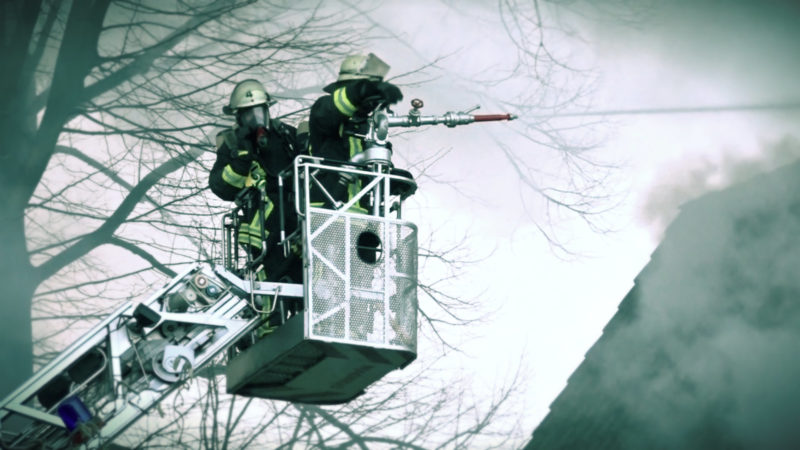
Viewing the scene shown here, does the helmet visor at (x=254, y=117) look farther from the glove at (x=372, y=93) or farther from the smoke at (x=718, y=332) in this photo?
the smoke at (x=718, y=332)

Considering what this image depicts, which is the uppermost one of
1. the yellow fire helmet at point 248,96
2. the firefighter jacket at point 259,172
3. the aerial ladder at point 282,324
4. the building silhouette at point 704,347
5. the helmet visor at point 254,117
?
the building silhouette at point 704,347

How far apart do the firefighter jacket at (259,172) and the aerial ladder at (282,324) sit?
1.22ft

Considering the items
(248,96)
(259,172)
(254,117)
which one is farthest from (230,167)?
(248,96)

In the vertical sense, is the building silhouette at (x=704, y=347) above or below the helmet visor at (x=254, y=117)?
above

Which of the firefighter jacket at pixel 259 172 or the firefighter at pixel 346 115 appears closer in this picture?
the firefighter at pixel 346 115

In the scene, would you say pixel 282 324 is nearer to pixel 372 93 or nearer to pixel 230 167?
pixel 230 167

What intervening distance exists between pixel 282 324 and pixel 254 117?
186cm

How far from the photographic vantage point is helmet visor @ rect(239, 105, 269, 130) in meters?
12.4

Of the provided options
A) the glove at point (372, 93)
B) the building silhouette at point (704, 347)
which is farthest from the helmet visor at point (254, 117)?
the building silhouette at point (704, 347)

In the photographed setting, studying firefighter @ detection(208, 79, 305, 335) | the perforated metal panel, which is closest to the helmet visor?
firefighter @ detection(208, 79, 305, 335)

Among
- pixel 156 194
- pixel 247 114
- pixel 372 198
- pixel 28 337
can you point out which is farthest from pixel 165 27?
pixel 372 198

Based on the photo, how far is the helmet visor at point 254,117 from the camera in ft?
40.7

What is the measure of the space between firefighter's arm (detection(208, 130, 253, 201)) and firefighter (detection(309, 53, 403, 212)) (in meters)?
0.70

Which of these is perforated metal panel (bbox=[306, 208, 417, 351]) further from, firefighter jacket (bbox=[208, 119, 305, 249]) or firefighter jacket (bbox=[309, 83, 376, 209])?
firefighter jacket (bbox=[208, 119, 305, 249])
